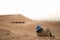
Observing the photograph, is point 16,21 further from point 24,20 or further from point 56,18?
point 56,18

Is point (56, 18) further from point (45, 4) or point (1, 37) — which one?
point (1, 37)

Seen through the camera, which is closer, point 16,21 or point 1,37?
point 1,37

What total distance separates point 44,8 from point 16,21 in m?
0.27

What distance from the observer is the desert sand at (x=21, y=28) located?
3.41ft

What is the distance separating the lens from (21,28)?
1.13 meters

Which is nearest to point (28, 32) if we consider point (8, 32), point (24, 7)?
point (8, 32)

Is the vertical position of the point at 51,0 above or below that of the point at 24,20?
above

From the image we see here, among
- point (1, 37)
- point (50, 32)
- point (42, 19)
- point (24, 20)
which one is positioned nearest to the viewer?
point (1, 37)

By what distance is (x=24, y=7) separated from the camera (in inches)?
50.6

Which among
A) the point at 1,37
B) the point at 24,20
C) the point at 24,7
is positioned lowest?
the point at 1,37

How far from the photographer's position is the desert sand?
1041 millimetres

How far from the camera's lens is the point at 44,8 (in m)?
1.31

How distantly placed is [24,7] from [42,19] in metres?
0.18

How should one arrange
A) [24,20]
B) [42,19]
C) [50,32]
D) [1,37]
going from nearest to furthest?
[1,37]
[50,32]
[24,20]
[42,19]
